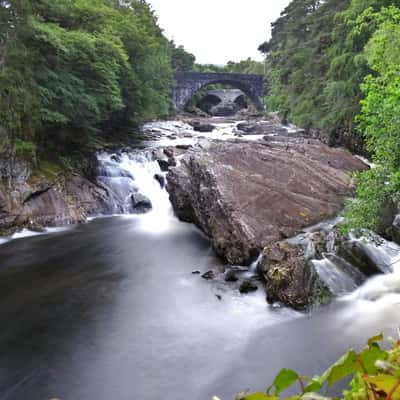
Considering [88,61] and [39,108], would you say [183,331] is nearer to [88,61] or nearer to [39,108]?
[39,108]

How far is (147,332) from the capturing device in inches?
309

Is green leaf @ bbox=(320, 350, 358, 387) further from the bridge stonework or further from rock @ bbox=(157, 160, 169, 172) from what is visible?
the bridge stonework

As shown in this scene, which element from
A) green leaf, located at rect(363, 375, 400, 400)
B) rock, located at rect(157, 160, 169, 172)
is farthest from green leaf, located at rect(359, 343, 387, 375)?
rock, located at rect(157, 160, 169, 172)

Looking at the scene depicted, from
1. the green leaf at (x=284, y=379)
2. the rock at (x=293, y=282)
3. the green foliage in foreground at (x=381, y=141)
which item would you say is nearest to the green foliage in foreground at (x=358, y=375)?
the green leaf at (x=284, y=379)

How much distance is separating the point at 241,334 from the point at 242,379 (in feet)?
4.24

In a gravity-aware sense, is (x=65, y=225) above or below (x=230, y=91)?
below

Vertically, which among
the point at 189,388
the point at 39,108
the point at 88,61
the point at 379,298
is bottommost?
the point at 189,388

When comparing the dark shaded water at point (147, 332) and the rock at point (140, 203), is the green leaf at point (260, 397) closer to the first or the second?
the dark shaded water at point (147, 332)

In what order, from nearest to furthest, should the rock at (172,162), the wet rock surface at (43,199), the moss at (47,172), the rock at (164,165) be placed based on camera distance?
the wet rock surface at (43,199)
the moss at (47,172)
the rock at (172,162)
the rock at (164,165)

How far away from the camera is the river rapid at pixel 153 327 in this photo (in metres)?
6.40

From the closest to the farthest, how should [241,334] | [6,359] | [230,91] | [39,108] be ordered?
1. [6,359]
2. [241,334]
3. [39,108]
4. [230,91]

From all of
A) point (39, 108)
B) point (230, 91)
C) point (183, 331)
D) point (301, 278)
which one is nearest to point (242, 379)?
point (183, 331)

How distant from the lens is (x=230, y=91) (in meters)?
84.0

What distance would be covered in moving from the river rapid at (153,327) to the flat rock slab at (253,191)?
106cm
